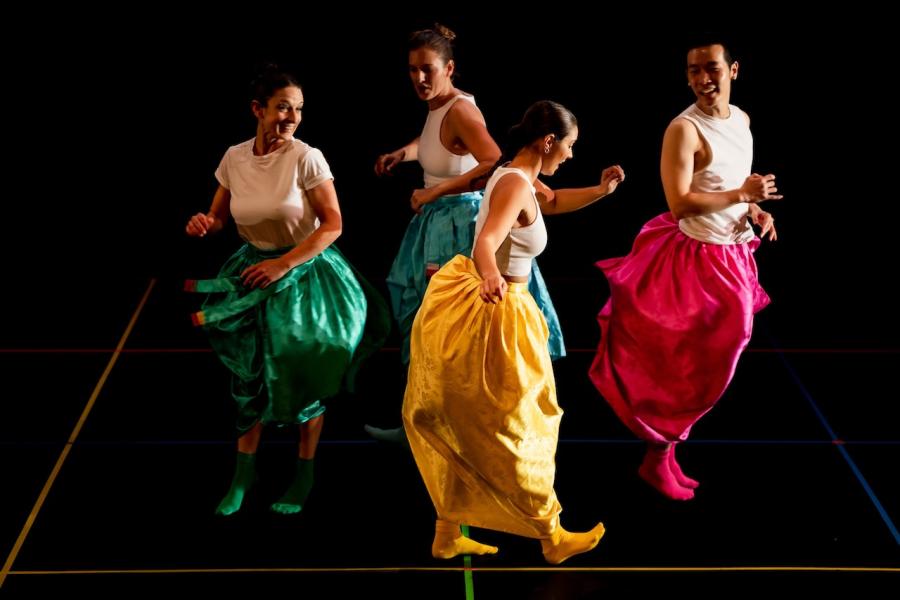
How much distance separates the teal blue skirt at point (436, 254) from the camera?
13.6 ft

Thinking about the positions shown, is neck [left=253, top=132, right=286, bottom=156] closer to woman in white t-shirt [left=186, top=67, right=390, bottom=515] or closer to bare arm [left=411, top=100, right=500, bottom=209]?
woman in white t-shirt [left=186, top=67, right=390, bottom=515]

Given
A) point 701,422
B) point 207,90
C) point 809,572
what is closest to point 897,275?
point 701,422

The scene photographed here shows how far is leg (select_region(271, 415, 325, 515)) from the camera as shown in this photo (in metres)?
3.99

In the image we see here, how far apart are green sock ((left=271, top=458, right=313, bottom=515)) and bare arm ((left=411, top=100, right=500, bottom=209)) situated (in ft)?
2.87

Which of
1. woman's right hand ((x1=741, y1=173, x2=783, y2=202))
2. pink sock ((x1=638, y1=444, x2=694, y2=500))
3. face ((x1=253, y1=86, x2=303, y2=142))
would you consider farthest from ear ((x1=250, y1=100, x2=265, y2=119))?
pink sock ((x1=638, y1=444, x2=694, y2=500))

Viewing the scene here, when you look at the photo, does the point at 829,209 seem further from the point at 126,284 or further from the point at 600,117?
the point at 126,284

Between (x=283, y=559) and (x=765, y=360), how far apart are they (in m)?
2.25

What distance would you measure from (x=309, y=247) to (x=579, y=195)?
792 millimetres

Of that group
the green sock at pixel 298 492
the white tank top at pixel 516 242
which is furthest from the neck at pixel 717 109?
the green sock at pixel 298 492

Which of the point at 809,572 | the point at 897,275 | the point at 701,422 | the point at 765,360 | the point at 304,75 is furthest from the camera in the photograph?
the point at 897,275

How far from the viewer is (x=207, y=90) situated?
574 cm

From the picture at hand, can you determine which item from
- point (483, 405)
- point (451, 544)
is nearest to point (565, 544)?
point (451, 544)

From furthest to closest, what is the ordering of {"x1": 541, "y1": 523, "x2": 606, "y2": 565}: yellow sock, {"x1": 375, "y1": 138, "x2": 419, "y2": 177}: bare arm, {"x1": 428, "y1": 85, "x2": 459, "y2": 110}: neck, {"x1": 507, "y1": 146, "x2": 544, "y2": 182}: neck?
{"x1": 375, "y1": 138, "x2": 419, "y2": 177}: bare arm < {"x1": 428, "y1": 85, "x2": 459, "y2": 110}: neck < {"x1": 541, "y1": 523, "x2": 606, "y2": 565}: yellow sock < {"x1": 507, "y1": 146, "x2": 544, "y2": 182}: neck

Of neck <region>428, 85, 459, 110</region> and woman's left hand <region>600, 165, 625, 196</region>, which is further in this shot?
neck <region>428, 85, 459, 110</region>
